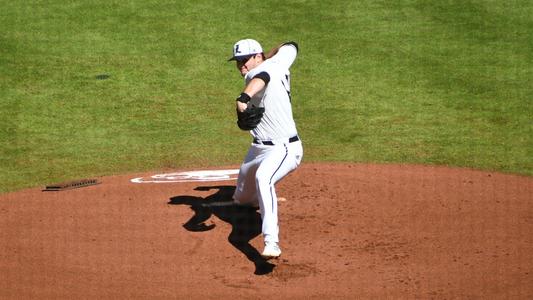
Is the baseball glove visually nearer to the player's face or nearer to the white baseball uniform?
the white baseball uniform

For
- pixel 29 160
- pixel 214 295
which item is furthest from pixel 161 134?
pixel 214 295

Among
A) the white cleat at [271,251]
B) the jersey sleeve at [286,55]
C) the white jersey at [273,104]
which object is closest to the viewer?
the white cleat at [271,251]

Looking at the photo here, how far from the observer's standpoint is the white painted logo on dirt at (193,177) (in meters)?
11.8

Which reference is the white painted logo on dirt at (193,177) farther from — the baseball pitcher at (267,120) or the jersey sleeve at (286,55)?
the jersey sleeve at (286,55)

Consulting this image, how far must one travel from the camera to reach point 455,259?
888cm

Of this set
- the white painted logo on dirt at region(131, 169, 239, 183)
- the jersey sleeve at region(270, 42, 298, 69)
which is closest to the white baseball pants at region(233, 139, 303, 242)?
the jersey sleeve at region(270, 42, 298, 69)

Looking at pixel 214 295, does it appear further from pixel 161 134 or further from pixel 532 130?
pixel 532 130

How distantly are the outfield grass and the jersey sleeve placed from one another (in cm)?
297

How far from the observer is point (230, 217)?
10.2 meters

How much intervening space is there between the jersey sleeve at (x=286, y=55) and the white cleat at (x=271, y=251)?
1974 mm

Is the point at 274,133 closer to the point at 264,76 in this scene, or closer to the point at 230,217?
the point at 264,76

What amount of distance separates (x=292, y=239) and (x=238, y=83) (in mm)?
6205

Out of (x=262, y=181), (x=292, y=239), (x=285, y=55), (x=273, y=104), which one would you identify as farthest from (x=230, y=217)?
(x=285, y=55)

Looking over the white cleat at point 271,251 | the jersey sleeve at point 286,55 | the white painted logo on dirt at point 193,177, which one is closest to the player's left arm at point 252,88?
the jersey sleeve at point 286,55
